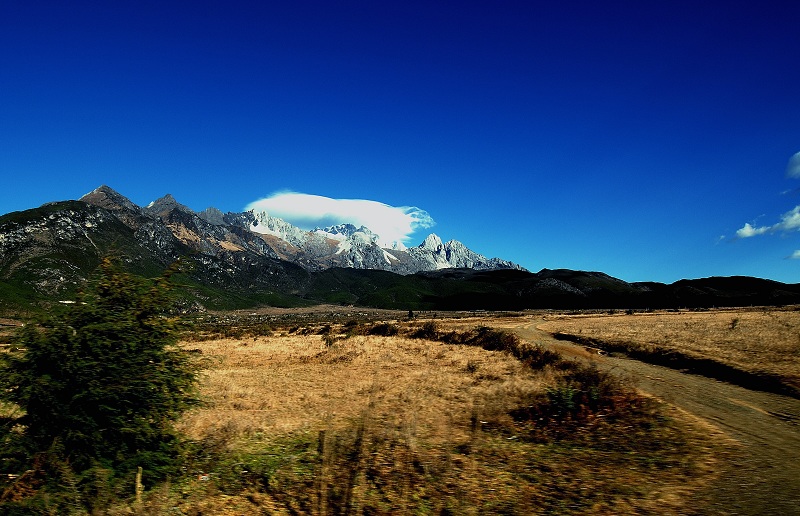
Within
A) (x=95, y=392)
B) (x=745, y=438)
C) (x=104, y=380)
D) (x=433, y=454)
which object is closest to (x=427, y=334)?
(x=433, y=454)

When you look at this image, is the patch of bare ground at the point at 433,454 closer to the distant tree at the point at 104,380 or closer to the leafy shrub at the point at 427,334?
the distant tree at the point at 104,380

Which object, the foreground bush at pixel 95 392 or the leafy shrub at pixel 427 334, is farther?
the leafy shrub at pixel 427 334

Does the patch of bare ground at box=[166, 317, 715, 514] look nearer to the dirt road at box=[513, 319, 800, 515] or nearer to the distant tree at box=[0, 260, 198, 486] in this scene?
the dirt road at box=[513, 319, 800, 515]

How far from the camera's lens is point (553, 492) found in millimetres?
10297

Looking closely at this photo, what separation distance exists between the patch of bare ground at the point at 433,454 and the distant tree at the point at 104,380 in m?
1.85

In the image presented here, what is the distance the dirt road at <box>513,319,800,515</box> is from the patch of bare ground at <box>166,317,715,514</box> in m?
0.62

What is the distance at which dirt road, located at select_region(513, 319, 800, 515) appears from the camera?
9.03 metres

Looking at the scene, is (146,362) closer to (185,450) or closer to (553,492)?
(185,450)

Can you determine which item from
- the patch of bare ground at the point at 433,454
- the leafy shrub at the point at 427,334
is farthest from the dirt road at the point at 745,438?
the leafy shrub at the point at 427,334

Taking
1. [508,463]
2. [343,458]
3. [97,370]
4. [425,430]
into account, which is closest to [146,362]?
[97,370]

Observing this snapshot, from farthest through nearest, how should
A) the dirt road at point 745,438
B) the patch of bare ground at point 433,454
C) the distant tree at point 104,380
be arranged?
1. the distant tree at point 104,380
2. the patch of bare ground at point 433,454
3. the dirt road at point 745,438

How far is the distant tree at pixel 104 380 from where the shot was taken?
10438 millimetres

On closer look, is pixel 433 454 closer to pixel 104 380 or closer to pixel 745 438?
pixel 104 380

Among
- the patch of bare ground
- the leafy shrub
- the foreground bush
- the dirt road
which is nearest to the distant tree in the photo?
the foreground bush
